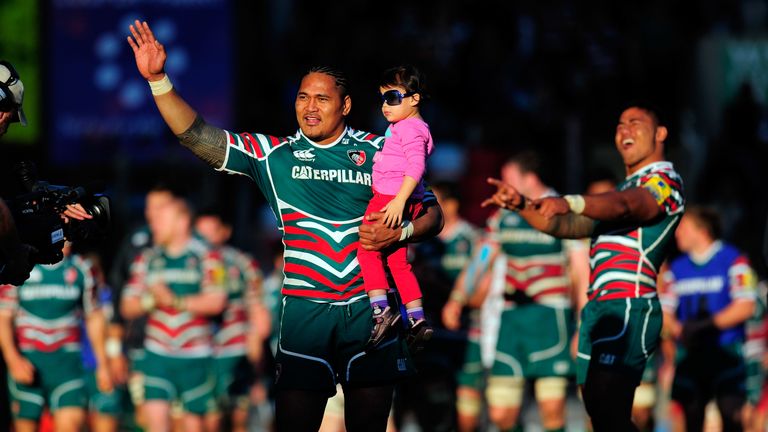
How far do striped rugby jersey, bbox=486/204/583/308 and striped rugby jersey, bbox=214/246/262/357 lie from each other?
3.26 m

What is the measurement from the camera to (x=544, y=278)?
41.9 feet

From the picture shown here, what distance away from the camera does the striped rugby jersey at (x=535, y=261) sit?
12.7 metres

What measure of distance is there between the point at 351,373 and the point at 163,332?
5.61 m

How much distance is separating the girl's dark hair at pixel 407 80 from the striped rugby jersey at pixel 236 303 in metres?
6.57

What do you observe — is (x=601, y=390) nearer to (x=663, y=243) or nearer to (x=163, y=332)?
(x=663, y=243)

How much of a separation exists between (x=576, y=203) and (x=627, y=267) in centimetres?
108

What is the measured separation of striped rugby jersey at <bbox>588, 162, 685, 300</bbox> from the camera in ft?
30.6

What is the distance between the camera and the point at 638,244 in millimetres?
9367

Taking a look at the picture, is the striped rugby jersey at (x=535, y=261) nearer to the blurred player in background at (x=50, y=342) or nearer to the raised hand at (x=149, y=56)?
the blurred player in background at (x=50, y=342)

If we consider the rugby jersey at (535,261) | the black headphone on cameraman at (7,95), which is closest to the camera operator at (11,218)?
the black headphone on cameraman at (7,95)

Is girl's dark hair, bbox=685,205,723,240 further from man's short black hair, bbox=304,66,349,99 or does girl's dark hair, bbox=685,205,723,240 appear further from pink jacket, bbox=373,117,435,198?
man's short black hair, bbox=304,66,349,99

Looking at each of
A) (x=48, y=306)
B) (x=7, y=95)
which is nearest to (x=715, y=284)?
(x=48, y=306)

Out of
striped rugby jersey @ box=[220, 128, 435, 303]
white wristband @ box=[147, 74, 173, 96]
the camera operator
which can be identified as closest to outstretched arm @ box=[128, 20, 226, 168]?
white wristband @ box=[147, 74, 173, 96]

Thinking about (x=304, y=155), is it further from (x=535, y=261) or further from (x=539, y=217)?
(x=535, y=261)
